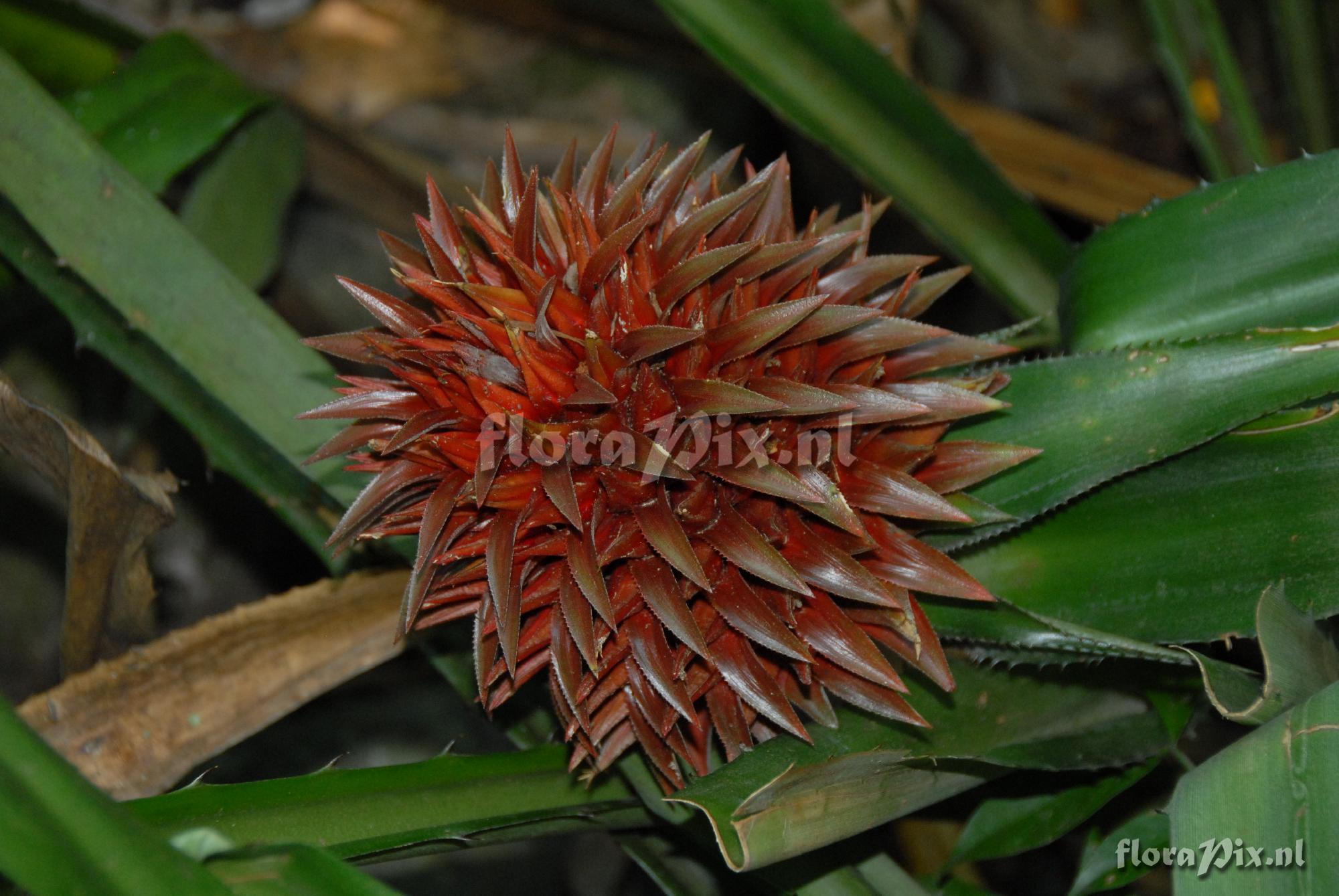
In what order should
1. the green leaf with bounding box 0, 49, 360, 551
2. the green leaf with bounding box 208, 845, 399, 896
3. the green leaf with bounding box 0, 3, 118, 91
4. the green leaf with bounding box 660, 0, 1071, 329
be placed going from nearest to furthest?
the green leaf with bounding box 208, 845, 399, 896 < the green leaf with bounding box 0, 49, 360, 551 < the green leaf with bounding box 660, 0, 1071, 329 < the green leaf with bounding box 0, 3, 118, 91

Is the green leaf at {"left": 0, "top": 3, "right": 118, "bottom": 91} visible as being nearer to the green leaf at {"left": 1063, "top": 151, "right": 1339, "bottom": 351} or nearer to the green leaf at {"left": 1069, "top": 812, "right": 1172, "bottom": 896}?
the green leaf at {"left": 1063, "top": 151, "right": 1339, "bottom": 351}

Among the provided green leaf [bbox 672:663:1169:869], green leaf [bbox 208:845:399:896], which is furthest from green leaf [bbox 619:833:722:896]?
green leaf [bbox 208:845:399:896]

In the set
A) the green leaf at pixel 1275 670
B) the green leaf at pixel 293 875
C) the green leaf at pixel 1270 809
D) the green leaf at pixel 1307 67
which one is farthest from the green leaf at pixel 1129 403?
the green leaf at pixel 1307 67

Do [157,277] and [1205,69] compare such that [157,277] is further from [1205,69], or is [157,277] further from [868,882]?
[1205,69]

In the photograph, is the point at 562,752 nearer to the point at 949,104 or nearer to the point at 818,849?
the point at 818,849

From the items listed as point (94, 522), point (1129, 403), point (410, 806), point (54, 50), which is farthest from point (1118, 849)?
point (54, 50)
